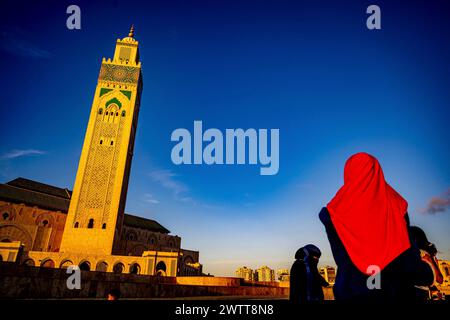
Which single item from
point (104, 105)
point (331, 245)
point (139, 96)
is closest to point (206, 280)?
point (331, 245)

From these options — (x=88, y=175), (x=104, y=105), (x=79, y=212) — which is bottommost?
(x=79, y=212)

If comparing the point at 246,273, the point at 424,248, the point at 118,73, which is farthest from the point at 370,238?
the point at 246,273

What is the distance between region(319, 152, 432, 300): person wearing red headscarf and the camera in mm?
1751

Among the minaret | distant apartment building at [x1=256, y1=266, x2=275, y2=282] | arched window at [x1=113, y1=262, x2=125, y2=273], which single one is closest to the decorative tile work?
the minaret

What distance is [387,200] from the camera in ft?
6.32

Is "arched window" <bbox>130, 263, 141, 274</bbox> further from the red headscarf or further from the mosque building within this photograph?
the red headscarf

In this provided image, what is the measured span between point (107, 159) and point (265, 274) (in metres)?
37.5

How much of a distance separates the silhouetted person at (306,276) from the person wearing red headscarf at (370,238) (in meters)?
0.76

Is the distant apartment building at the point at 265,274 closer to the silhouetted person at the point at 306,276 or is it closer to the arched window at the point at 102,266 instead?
the arched window at the point at 102,266

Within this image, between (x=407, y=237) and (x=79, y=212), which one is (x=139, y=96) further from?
(x=407, y=237)

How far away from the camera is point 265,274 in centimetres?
5169

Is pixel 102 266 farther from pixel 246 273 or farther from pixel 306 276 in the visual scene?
pixel 246 273

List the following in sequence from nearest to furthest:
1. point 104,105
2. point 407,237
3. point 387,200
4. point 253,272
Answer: point 407,237 → point 387,200 → point 104,105 → point 253,272
